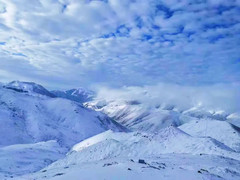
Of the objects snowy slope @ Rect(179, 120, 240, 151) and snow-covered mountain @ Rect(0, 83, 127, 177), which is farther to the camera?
snow-covered mountain @ Rect(0, 83, 127, 177)

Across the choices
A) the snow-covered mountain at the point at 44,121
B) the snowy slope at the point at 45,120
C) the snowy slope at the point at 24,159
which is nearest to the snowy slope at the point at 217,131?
the snowy slope at the point at 24,159

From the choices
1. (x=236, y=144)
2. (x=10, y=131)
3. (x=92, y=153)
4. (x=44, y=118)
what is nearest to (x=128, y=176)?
(x=92, y=153)

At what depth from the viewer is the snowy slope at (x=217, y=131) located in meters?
54.0

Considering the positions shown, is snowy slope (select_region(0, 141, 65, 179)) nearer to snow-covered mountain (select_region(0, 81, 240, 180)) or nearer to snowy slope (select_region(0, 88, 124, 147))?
snow-covered mountain (select_region(0, 81, 240, 180))

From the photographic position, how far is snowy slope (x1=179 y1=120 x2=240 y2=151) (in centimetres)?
5400

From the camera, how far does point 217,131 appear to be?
59.5 m

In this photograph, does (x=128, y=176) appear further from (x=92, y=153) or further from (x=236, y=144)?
(x=236, y=144)

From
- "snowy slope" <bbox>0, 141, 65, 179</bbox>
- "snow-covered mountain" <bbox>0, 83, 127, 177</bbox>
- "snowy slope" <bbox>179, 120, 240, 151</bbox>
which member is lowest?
A: "snowy slope" <bbox>0, 141, 65, 179</bbox>

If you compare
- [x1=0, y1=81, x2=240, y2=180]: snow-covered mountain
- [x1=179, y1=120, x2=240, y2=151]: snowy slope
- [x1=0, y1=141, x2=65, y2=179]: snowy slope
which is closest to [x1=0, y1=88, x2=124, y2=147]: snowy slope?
[x1=0, y1=81, x2=240, y2=180]: snow-covered mountain

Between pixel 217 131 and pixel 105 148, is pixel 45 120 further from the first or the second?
A: pixel 105 148

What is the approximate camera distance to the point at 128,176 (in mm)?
14930

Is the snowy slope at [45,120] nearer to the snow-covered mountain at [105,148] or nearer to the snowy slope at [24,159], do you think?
the snow-covered mountain at [105,148]

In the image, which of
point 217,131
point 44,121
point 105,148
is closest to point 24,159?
point 105,148

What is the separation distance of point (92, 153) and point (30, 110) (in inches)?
4233
